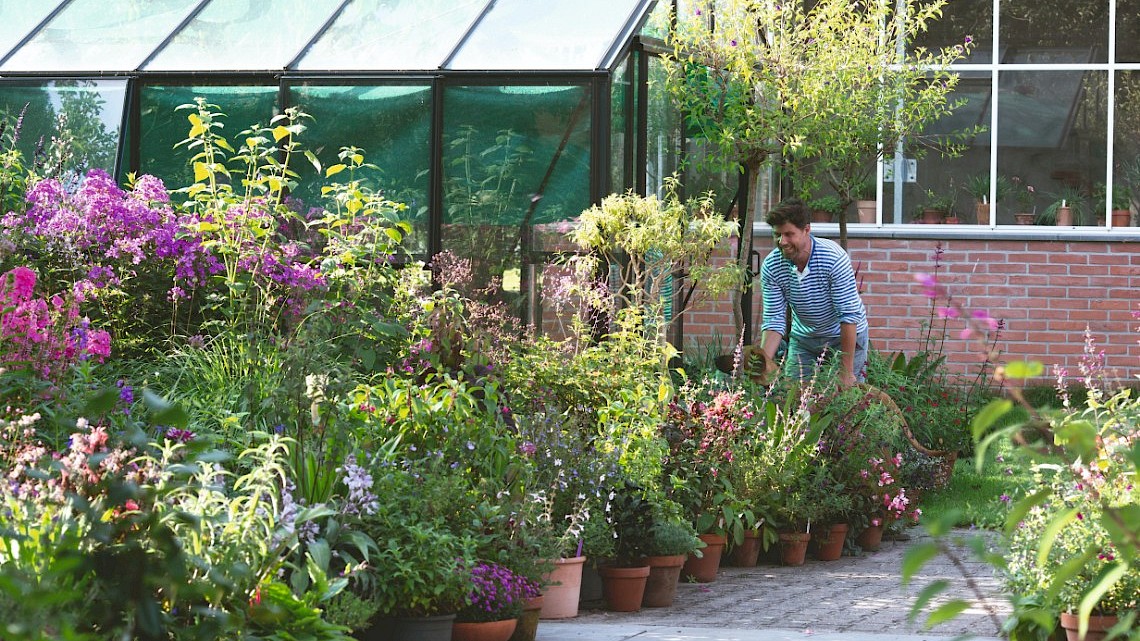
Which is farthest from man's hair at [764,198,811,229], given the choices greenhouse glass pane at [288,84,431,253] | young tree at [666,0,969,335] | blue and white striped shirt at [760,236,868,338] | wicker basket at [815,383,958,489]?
greenhouse glass pane at [288,84,431,253]

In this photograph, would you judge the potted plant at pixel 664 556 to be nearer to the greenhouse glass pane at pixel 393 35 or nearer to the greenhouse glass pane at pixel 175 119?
the greenhouse glass pane at pixel 393 35

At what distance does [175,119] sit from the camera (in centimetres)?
752

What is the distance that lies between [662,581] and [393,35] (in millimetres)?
4040

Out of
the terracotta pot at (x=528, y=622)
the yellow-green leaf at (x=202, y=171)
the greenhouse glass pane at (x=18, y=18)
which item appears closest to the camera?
the terracotta pot at (x=528, y=622)

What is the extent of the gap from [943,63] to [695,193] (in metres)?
1.84

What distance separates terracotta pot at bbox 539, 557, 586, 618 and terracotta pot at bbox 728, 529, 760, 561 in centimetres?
126

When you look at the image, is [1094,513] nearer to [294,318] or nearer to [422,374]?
[422,374]

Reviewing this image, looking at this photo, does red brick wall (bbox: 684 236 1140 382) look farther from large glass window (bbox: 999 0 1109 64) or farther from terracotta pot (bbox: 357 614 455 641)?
terracotta pot (bbox: 357 614 455 641)

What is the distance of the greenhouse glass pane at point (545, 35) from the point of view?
7.02 m

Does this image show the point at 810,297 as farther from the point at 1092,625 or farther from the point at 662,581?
the point at 1092,625

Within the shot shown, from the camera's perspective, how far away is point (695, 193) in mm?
8102

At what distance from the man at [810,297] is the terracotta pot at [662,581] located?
206cm

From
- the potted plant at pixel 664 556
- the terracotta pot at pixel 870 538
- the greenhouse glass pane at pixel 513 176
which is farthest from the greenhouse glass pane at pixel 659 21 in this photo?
the potted plant at pixel 664 556

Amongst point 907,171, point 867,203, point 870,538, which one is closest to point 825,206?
point 867,203
